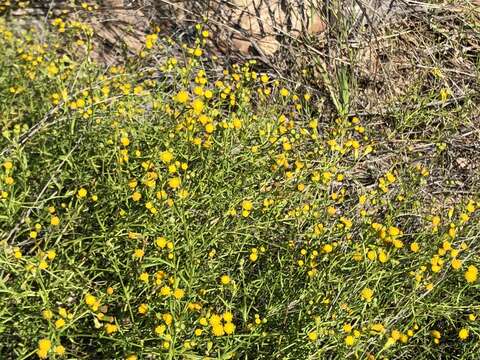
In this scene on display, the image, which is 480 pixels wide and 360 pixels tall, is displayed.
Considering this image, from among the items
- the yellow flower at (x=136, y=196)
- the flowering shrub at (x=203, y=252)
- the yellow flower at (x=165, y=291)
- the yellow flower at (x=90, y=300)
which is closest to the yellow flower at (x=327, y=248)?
the flowering shrub at (x=203, y=252)

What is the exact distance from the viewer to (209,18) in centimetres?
374

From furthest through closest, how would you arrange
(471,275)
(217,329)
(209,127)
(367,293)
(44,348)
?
1. (209,127)
2. (471,275)
3. (367,293)
4. (217,329)
5. (44,348)

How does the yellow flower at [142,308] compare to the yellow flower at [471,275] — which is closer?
the yellow flower at [142,308]

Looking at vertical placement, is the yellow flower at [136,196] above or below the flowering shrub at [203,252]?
above

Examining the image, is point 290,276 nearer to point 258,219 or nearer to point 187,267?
point 258,219

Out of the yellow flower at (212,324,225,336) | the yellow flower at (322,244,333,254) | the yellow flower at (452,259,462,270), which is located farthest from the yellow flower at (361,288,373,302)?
the yellow flower at (212,324,225,336)

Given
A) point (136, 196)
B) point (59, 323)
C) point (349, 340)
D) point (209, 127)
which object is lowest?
point (349, 340)

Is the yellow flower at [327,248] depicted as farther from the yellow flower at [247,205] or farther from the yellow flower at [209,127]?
the yellow flower at [209,127]

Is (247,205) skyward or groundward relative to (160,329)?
skyward

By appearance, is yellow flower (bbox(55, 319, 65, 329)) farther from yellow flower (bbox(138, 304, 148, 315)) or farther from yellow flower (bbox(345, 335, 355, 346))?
yellow flower (bbox(345, 335, 355, 346))

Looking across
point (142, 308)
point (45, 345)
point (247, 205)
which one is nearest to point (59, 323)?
point (45, 345)

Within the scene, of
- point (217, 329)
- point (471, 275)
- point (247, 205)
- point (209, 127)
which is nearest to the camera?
point (217, 329)

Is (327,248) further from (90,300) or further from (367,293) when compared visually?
(90,300)

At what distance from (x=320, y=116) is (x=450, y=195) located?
97cm
